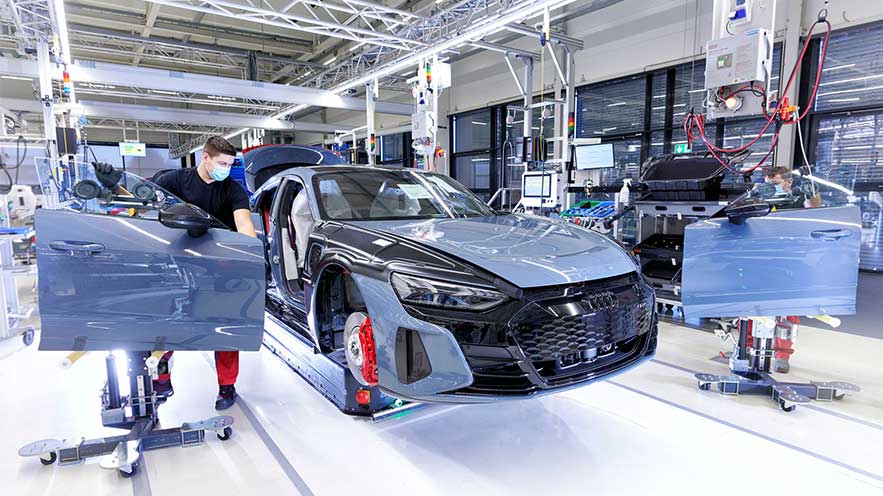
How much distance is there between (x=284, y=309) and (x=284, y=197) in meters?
0.87

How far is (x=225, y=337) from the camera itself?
2166 mm

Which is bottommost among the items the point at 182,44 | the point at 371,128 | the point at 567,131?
the point at 567,131

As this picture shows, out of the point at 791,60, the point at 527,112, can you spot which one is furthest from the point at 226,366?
the point at 791,60

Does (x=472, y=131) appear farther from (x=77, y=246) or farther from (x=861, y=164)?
(x=77, y=246)

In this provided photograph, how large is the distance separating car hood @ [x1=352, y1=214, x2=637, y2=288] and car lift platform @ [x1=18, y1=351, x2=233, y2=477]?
4.16 ft

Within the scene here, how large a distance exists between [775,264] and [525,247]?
160 cm

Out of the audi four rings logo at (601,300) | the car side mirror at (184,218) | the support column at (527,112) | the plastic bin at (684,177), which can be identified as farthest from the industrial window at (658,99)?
the car side mirror at (184,218)

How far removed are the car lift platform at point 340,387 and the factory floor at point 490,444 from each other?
0.29 ft

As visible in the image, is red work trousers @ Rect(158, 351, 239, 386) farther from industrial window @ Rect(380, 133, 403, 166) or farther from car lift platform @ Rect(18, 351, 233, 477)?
industrial window @ Rect(380, 133, 403, 166)

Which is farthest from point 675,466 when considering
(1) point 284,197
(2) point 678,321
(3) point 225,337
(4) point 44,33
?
(4) point 44,33

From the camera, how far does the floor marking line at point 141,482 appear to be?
6.42 feet

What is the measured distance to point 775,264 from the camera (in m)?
2.60

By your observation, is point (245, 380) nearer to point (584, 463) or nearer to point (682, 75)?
point (584, 463)

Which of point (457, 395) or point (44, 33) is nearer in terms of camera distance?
point (457, 395)
